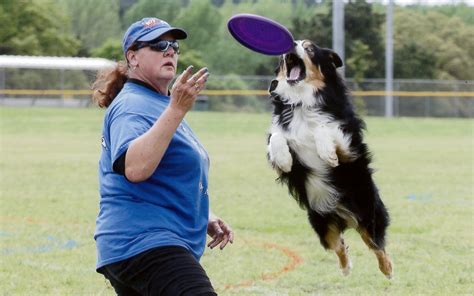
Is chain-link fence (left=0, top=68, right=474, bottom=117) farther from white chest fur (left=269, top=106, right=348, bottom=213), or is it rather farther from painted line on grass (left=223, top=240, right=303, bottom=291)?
white chest fur (left=269, top=106, right=348, bottom=213)

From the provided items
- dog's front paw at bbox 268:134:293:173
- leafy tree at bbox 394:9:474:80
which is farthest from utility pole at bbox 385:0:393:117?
dog's front paw at bbox 268:134:293:173

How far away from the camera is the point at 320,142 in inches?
216

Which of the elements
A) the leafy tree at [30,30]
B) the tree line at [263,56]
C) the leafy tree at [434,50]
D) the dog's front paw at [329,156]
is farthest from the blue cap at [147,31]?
the leafy tree at [434,50]

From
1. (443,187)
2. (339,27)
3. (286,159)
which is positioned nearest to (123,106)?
(286,159)

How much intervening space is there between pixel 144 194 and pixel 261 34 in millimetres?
1699

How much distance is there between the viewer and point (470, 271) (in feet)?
25.9

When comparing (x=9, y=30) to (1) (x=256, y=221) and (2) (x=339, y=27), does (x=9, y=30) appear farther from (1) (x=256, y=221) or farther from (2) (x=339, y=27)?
(1) (x=256, y=221)

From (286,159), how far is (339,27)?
27.4 m

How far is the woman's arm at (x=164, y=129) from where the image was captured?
143 inches

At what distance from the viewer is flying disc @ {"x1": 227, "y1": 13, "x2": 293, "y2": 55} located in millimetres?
5156

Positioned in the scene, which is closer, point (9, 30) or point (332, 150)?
point (332, 150)

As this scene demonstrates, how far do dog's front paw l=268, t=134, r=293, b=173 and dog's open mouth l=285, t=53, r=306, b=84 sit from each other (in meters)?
0.41

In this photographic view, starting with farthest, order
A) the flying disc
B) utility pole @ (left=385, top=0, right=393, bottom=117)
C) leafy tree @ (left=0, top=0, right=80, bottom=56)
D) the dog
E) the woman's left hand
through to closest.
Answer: leafy tree @ (left=0, top=0, right=80, bottom=56) < utility pole @ (left=385, top=0, right=393, bottom=117) < the dog < the flying disc < the woman's left hand

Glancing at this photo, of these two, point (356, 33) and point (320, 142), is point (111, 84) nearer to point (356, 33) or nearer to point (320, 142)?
point (320, 142)
